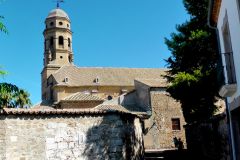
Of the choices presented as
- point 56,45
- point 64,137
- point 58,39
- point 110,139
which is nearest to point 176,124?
point 110,139

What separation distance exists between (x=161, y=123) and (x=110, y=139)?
73.2 ft

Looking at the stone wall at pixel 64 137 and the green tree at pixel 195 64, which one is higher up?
the green tree at pixel 195 64

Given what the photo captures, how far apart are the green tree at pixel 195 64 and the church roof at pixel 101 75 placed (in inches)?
1014

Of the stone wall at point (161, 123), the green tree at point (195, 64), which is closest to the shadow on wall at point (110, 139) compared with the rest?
the green tree at point (195, 64)

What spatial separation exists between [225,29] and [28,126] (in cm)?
785

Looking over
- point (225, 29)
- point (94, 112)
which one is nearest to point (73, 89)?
point (94, 112)

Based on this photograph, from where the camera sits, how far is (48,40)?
58031mm

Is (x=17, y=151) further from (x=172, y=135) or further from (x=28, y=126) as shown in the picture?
(x=172, y=135)

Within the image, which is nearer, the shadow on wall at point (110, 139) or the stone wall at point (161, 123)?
the shadow on wall at point (110, 139)

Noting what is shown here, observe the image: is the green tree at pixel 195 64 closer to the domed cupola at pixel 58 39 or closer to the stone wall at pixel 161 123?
the stone wall at pixel 161 123

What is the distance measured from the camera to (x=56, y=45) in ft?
187

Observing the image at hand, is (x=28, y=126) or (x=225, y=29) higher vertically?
(x=225, y=29)

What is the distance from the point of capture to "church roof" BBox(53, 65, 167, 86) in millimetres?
49938

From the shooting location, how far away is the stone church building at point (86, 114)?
13445 millimetres
